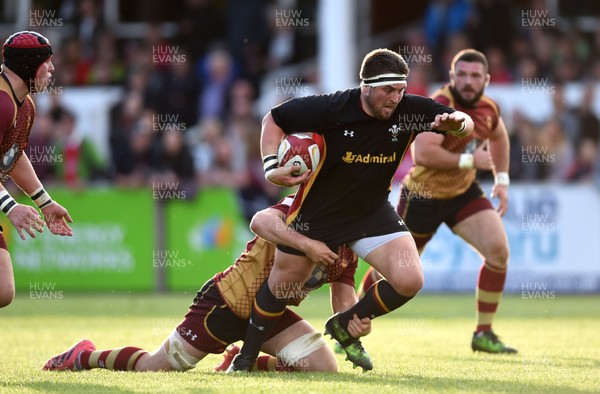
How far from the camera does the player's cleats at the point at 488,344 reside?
8992 millimetres

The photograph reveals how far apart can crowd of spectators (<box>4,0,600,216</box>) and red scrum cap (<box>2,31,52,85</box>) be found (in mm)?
7850

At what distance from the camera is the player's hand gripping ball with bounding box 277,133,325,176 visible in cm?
698

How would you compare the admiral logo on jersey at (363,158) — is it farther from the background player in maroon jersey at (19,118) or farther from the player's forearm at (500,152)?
the player's forearm at (500,152)

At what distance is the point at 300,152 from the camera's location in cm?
700

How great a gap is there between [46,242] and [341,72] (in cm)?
505

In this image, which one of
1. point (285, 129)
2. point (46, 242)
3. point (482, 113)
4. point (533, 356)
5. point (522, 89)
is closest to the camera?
point (285, 129)

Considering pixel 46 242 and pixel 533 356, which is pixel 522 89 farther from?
pixel 533 356

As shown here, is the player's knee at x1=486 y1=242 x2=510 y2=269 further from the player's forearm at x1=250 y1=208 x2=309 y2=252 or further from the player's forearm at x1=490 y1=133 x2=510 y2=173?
the player's forearm at x1=250 y1=208 x2=309 y2=252

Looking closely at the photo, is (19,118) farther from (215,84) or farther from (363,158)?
(215,84)

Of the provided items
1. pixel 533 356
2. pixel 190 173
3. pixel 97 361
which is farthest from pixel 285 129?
pixel 190 173

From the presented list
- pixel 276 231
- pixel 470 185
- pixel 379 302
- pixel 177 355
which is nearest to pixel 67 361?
pixel 177 355

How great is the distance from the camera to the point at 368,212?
24.4 feet

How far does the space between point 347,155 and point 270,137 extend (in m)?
0.50

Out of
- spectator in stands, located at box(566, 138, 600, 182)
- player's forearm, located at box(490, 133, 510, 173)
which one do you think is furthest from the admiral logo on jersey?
spectator in stands, located at box(566, 138, 600, 182)
